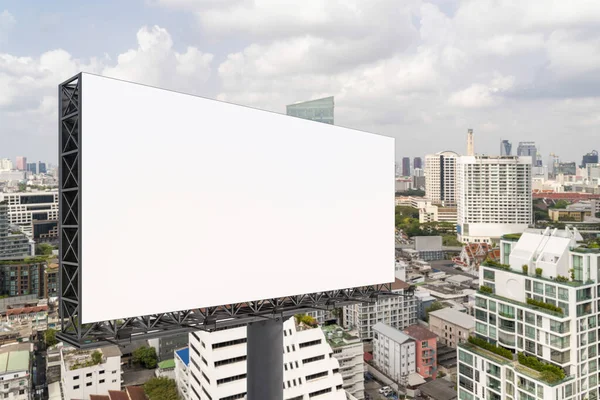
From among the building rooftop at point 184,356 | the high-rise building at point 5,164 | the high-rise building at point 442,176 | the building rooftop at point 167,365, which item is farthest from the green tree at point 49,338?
the high-rise building at point 5,164

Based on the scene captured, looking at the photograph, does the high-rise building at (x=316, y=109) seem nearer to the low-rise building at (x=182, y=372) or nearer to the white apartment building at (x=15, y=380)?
the low-rise building at (x=182, y=372)

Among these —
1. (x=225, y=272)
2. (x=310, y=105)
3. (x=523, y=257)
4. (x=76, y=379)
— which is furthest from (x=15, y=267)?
(x=523, y=257)

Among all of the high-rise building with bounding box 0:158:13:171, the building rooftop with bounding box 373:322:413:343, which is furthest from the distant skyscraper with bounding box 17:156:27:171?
the building rooftop with bounding box 373:322:413:343

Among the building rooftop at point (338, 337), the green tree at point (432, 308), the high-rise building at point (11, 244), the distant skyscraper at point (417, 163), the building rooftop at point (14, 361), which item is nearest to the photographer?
the building rooftop at point (14, 361)

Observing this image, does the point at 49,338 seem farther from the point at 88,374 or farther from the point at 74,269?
the point at 74,269

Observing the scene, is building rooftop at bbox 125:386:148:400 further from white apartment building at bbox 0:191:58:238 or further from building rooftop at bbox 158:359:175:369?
white apartment building at bbox 0:191:58:238

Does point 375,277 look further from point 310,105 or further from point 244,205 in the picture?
point 310,105
